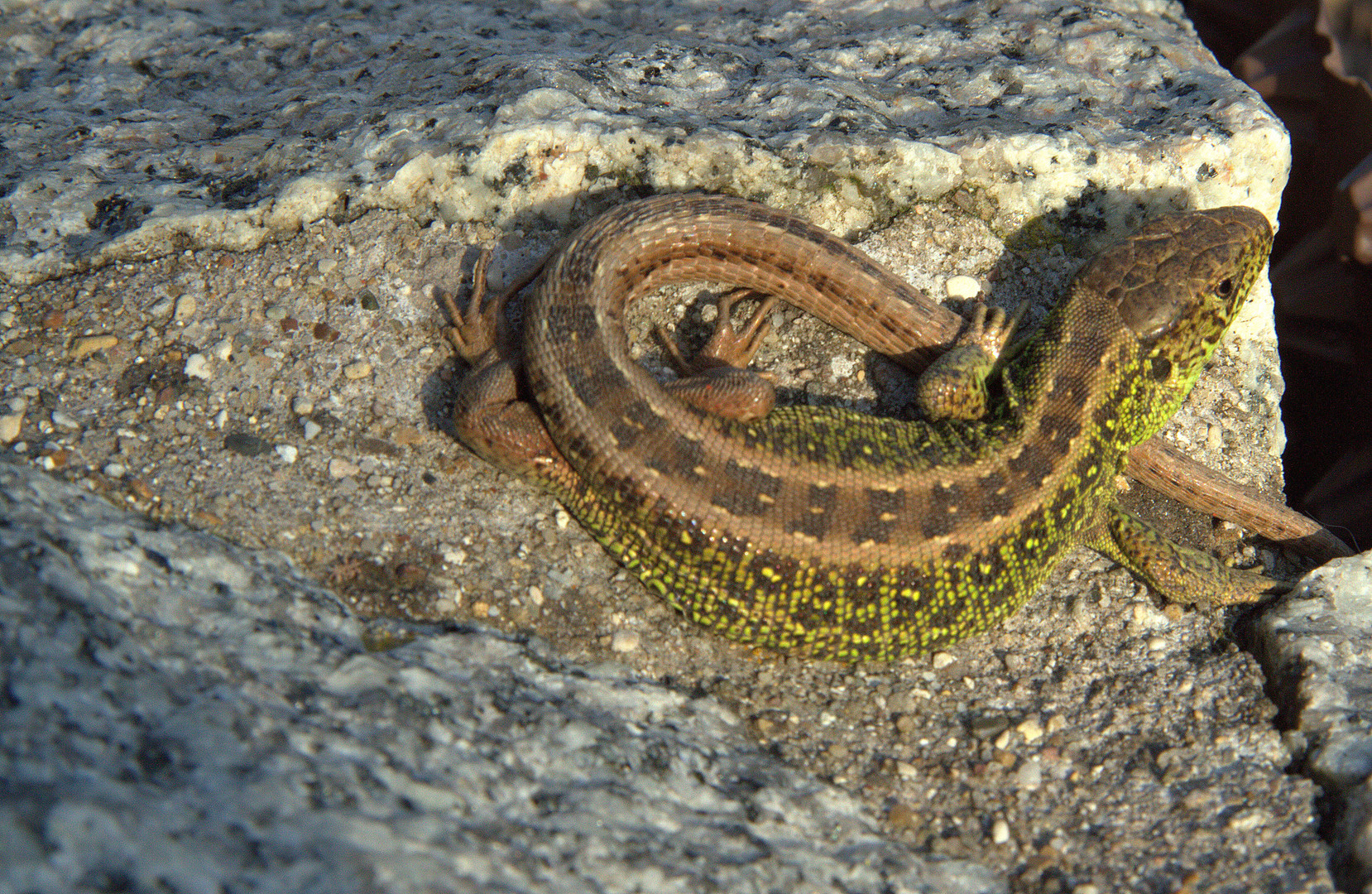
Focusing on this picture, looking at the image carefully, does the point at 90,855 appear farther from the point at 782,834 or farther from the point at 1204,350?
the point at 1204,350

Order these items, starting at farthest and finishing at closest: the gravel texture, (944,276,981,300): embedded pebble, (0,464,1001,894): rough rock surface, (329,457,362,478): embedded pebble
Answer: (944,276,981,300): embedded pebble
(329,457,362,478): embedded pebble
the gravel texture
(0,464,1001,894): rough rock surface

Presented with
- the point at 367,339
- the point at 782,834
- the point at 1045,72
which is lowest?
the point at 782,834

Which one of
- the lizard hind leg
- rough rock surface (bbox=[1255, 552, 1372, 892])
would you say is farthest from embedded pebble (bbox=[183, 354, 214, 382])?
rough rock surface (bbox=[1255, 552, 1372, 892])

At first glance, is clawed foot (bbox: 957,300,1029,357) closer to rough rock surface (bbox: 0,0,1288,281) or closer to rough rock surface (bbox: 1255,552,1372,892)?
rough rock surface (bbox: 0,0,1288,281)

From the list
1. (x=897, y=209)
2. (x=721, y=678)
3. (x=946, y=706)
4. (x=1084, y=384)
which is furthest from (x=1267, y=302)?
(x=721, y=678)

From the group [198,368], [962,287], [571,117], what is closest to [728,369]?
[962,287]
